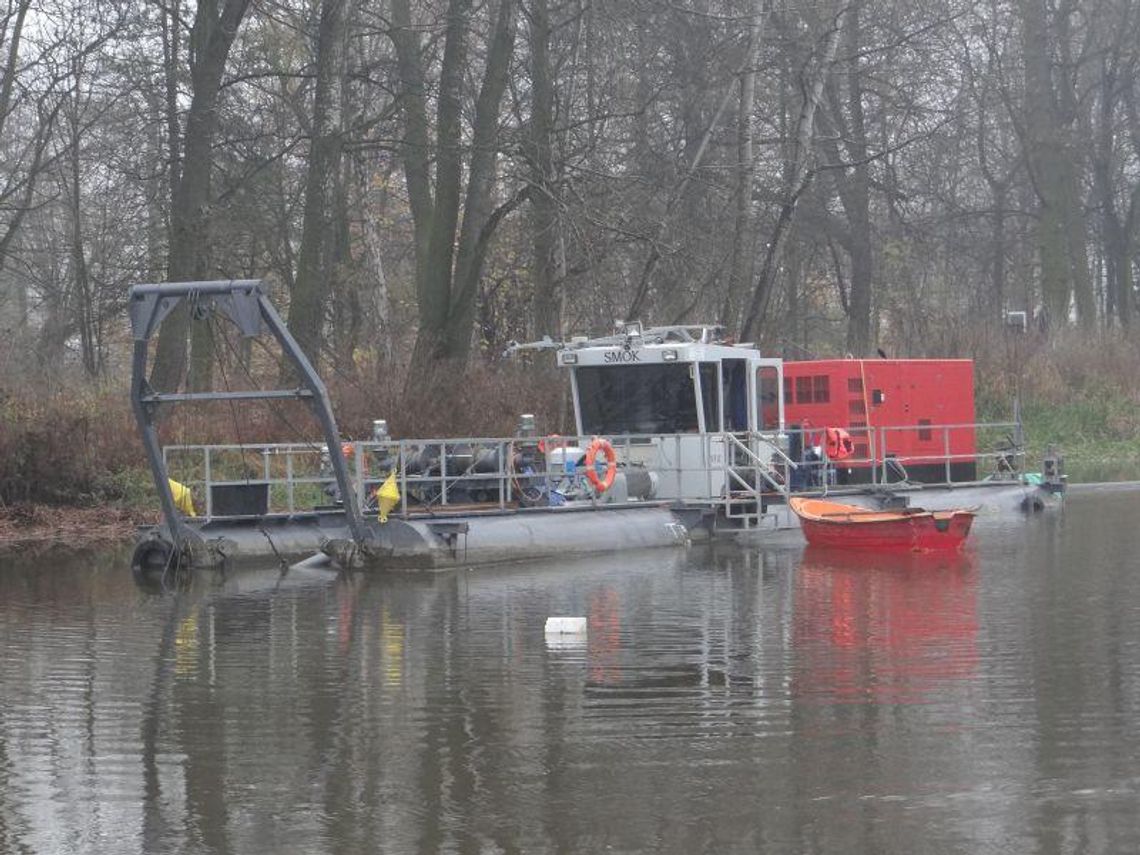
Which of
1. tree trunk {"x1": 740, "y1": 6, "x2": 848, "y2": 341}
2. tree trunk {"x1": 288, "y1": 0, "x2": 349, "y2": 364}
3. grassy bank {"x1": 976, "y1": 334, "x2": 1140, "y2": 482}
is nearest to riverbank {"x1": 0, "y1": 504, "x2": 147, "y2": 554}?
tree trunk {"x1": 288, "y1": 0, "x2": 349, "y2": 364}

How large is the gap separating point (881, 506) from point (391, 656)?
1329 cm

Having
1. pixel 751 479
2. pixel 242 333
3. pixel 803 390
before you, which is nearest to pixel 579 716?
pixel 242 333

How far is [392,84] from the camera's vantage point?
34312mm

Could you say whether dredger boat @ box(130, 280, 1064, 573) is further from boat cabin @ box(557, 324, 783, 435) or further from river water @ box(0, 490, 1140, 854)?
river water @ box(0, 490, 1140, 854)

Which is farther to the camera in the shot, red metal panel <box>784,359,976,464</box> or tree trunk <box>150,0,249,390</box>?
tree trunk <box>150,0,249,390</box>

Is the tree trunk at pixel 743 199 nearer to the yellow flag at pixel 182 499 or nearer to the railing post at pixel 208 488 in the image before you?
the yellow flag at pixel 182 499

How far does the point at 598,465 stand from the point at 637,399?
7.29ft

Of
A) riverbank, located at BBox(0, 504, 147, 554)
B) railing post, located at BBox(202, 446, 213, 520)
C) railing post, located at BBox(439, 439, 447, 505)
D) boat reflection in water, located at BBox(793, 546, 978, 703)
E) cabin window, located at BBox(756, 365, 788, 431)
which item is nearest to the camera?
boat reflection in water, located at BBox(793, 546, 978, 703)

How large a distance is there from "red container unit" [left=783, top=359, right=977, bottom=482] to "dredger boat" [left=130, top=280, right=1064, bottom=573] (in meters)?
0.04

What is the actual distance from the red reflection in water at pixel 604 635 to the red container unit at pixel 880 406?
10.8 m

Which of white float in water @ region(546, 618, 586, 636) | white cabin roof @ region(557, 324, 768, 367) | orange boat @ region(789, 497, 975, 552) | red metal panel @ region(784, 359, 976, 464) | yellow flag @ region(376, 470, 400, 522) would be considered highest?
white cabin roof @ region(557, 324, 768, 367)

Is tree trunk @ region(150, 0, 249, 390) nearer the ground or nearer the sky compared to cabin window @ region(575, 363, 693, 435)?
nearer the sky

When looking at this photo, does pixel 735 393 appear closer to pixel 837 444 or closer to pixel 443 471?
pixel 837 444

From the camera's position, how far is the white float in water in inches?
687
